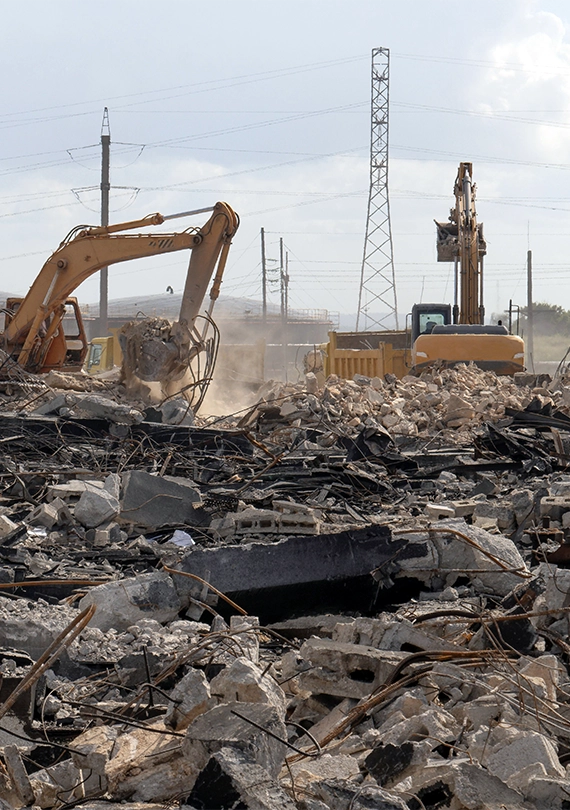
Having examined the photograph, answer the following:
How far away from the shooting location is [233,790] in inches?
92.7

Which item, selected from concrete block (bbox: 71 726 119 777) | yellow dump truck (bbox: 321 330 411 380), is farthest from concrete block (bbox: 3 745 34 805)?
yellow dump truck (bbox: 321 330 411 380)

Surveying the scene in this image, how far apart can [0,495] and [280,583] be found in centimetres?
373

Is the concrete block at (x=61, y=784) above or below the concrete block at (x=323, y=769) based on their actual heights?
below

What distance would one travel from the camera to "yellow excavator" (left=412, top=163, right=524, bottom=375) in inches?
615

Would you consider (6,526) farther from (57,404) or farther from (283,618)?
(57,404)

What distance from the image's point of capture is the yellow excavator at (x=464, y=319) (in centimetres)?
1561

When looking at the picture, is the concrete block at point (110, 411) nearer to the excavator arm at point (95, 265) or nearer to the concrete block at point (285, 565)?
the excavator arm at point (95, 265)

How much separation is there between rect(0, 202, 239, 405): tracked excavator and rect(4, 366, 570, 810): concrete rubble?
328 centimetres

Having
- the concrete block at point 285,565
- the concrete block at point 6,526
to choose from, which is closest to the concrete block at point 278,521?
the concrete block at point 285,565

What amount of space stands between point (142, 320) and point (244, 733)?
11.3 meters

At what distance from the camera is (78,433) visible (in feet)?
32.6

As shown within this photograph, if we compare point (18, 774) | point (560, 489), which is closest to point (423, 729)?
point (18, 774)

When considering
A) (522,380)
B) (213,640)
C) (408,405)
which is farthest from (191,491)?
(522,380)

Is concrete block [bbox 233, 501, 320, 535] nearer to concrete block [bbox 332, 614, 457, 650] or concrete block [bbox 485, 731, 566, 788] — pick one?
concrete block [bbox 332, 614, 457, 650]
